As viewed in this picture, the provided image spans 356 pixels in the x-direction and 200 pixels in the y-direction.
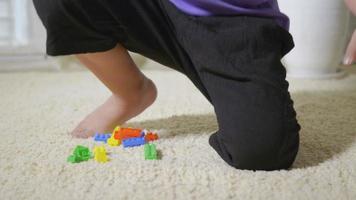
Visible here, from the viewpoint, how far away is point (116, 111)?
2.54ft

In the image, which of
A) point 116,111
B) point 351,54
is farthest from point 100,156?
point 351,54

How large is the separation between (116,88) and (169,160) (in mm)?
223

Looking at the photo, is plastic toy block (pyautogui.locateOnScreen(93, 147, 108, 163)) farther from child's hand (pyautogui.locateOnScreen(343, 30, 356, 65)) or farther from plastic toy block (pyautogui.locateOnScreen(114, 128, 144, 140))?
child's hand (pyautogui.locateOnScreen(343, 30, 356, 65))

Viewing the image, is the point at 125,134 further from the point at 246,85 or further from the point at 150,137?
the point at 246,85

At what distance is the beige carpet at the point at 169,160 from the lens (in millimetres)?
507

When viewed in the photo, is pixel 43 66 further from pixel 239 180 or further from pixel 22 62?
pixel 239 180

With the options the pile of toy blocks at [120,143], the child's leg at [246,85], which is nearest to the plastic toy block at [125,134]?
the pile of toy blocks at [120,143]

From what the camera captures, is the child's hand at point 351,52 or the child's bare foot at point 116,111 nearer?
the child's hand at point 351,52

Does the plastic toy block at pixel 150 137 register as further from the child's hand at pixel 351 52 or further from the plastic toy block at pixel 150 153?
the child's hand at pixel 351 52

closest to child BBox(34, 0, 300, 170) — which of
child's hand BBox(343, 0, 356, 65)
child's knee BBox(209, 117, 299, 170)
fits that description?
child's knee BBox(209, 117, 299, 170)

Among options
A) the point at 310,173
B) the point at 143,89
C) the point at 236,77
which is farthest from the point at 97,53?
the point at 310,173

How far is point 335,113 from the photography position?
869mm

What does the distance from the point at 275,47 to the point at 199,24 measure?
112mm

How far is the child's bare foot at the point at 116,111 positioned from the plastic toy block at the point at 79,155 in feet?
0.40
